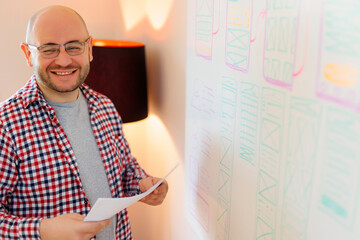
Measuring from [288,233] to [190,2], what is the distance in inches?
35.4

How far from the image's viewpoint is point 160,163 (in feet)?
6.40

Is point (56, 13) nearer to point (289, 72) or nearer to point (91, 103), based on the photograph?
point (91, 103)

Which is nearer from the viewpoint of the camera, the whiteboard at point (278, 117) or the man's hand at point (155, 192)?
the whiteboard at point (278, 117)

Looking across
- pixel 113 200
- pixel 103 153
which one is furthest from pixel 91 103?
pixel 113 200

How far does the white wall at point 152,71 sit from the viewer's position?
1642mm

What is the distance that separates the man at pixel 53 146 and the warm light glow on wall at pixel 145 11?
1.64ft

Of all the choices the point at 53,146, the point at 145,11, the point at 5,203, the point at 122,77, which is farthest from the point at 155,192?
the point at 145,11

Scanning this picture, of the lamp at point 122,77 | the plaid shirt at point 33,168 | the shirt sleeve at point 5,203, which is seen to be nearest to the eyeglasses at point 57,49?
the plaid shirt at point 33,168

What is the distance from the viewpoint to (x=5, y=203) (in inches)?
47.9

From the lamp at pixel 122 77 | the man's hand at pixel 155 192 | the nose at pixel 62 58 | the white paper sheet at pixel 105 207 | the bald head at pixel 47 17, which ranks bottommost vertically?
the man's hand at pixel 155 192

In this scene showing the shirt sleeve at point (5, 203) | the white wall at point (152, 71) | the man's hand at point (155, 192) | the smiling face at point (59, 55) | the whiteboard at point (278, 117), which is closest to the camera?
the whiteboard at point (278, 117)

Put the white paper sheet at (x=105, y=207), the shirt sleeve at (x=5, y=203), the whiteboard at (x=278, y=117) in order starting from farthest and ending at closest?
the shirt sleeve at (x=5, y=203)
the white paper sheet at (x=105, y=207)
the whiteboard at (x=278, y=117)

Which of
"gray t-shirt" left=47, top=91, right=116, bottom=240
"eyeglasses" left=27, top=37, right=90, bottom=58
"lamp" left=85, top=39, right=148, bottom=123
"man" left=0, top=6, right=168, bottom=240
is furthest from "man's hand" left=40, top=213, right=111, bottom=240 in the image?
"lamp" left=85, top=39, right=148, bottom=123

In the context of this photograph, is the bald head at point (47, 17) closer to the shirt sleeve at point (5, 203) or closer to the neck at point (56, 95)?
the neck at point (56, 95)
